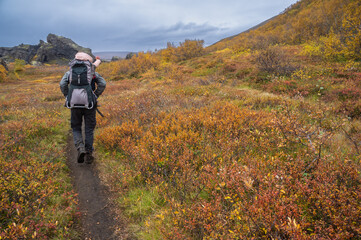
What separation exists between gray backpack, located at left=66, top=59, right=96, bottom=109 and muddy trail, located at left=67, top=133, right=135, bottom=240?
1881mm

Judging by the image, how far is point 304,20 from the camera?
111 feet

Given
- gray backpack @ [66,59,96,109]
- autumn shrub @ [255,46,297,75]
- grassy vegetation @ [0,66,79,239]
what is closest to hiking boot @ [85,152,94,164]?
grassy vegetation @ [0,66,79,239]

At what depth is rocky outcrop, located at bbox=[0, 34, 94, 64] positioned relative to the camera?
106 m

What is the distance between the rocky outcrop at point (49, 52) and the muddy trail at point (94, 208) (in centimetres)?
11802

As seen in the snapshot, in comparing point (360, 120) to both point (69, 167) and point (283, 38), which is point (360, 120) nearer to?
point (69, 167)

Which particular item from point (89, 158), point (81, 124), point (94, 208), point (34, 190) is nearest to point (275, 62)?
point (81, 124)

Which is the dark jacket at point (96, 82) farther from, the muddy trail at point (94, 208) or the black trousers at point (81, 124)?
the muddy trail at point (94, 208)

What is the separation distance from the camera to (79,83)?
4.64 metres

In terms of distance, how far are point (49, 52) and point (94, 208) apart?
137114 mm

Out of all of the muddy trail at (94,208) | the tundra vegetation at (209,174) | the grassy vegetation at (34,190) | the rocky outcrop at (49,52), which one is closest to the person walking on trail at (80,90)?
the muddy trail at (94,208)

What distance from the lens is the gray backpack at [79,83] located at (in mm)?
4605

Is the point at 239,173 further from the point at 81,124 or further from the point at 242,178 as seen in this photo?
the point at 81,124

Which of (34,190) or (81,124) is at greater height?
(81,124)

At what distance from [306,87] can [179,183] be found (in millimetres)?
9824
